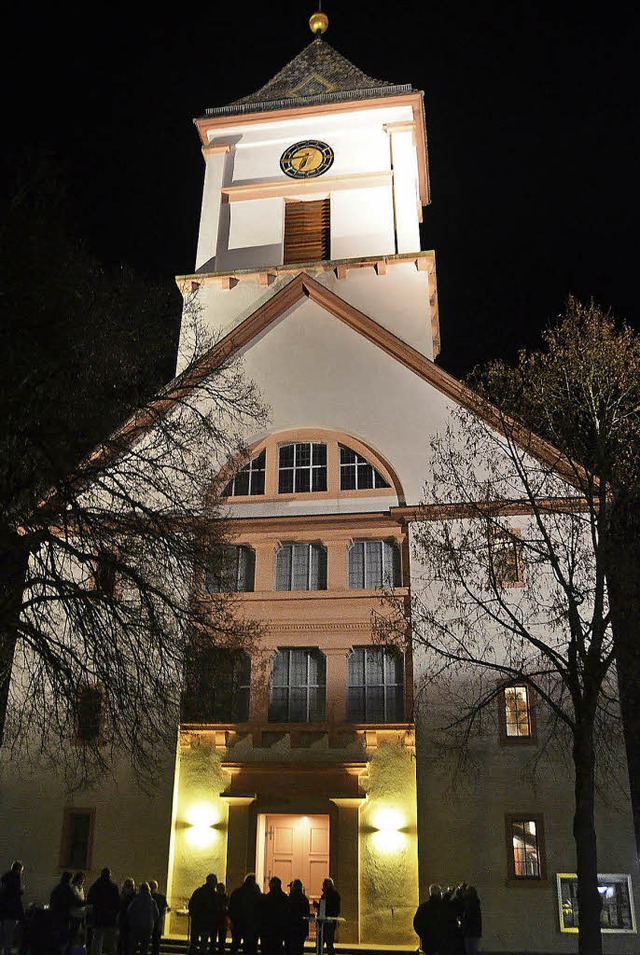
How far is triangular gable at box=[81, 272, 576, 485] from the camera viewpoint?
69.0 feet

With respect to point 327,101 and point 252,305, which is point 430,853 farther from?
point 327,101

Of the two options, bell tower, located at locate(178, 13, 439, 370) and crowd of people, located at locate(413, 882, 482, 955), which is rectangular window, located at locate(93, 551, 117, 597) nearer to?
crowd of people, located at locate(413, 882, 482, 955)

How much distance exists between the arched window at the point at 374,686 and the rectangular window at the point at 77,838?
593 cm

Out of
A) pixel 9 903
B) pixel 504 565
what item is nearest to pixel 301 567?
pixel 504 565

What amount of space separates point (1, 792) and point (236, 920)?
7.44 meters

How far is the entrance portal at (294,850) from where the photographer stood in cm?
1994

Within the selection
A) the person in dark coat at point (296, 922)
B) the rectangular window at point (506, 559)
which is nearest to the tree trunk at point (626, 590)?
the rectangular window at point (506, 559)

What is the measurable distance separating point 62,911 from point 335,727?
8.16m

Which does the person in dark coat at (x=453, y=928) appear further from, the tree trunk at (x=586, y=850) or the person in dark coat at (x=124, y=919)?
the person in dark coat at (x=124, y=919)

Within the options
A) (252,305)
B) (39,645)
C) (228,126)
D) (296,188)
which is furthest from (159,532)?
(228,126)

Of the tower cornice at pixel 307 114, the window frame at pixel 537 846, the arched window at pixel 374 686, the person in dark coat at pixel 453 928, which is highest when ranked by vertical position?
the tower cornice at pixel 307 114

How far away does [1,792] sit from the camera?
20062 millimetres

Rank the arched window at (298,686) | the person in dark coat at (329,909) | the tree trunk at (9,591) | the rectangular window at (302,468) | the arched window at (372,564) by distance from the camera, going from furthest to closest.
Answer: the rectangular window at (302,468) < the arched window at (372,564) < the arched window at (298,686) < the person in dark coat at (329,909) < the tree trunk at (9,591)

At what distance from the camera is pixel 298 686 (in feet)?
68.4
